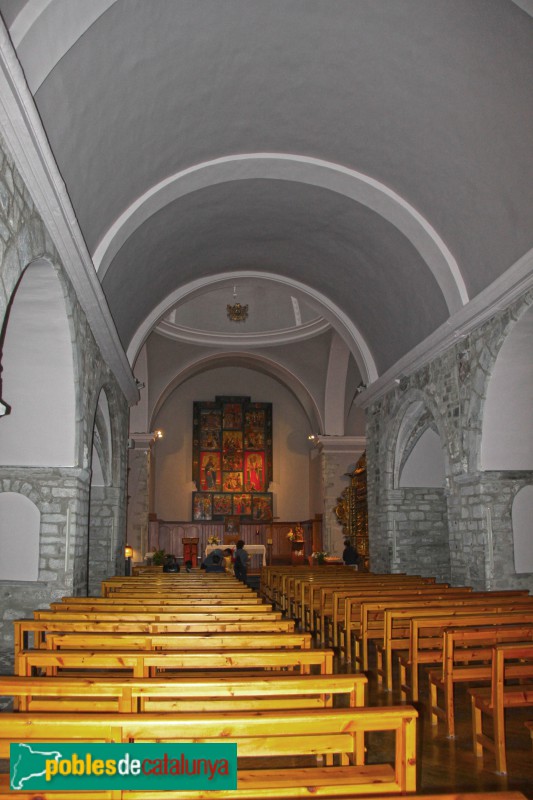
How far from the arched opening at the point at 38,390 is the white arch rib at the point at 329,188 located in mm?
2046

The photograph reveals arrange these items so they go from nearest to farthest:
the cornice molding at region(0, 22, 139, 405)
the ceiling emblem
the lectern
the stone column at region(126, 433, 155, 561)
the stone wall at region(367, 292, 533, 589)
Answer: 1. the cornice molding at region(0, 22, 139, 405)
2. the stone wall at region(367, 292, 533, 589)
3. the stone column at region(126, 433, 155, 561)
4. the lectern
5. the ceiling emblem

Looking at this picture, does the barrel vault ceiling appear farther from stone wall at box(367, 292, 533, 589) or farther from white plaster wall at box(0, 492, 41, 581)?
white plaster wall at box(0, 492, 41, 581)

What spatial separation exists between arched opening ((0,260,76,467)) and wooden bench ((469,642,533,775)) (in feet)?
20.4

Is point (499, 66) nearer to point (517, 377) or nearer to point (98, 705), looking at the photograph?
point (517, 377)

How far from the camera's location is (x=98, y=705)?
163 inches

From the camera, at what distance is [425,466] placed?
14.6 meters

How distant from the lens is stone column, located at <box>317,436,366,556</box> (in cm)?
2292

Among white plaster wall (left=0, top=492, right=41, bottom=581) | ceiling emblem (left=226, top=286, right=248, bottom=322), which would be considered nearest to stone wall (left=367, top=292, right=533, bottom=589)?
white plaster wall (left=0, top=492, right=41, bottom=581)

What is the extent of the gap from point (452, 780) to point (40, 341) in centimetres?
691

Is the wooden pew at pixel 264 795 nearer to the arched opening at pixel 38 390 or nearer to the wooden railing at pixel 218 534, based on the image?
the arched opening at pixel 38 390

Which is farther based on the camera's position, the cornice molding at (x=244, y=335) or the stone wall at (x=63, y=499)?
the cornice molding at (x=244, y=335)

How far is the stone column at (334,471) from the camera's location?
75.2 ft

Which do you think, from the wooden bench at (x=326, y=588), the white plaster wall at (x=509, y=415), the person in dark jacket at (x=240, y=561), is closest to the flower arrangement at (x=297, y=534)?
the person in dark jacket at (x=240, y=561)

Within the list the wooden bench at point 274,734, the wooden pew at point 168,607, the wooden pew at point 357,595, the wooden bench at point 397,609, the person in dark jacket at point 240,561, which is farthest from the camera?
the person in dark jacket at point 240,561
